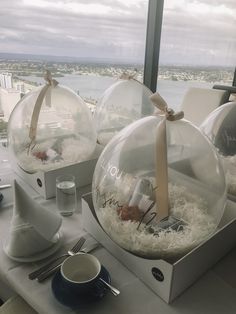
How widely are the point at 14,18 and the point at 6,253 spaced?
1515 mm

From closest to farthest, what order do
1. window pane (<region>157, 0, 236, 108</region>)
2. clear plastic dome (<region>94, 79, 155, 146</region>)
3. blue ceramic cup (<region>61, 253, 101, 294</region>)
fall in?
blue ceramic cup (<region>61, 253, 101, 294</region>)
clear plastic dome (<region>94, 79, 155, 146</region>)
window pane (<region>157, 0, 236, 108</region>)

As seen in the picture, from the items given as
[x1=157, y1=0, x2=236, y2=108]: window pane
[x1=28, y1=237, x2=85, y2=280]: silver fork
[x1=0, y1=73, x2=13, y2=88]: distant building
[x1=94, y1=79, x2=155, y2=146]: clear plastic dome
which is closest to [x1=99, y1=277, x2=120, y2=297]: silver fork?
[x1=28, y1=237, x2=85, y2=280]: silver fork

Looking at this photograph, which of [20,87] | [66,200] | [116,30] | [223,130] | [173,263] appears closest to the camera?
[173,263]

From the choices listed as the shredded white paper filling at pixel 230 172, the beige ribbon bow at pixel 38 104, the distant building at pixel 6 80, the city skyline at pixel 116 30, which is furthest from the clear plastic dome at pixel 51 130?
the city skyline at pixel 116 30

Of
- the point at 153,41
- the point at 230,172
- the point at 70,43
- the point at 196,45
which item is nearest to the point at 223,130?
the point at 230,172

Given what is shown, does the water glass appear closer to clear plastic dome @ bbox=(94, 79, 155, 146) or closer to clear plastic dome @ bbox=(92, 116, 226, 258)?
clear plastic dome @ bbox=(92, 116, 226, 258)

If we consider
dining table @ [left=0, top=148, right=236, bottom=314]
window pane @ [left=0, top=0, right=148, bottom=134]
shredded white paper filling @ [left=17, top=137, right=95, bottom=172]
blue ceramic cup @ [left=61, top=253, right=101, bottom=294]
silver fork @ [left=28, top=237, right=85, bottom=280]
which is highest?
window pane @ [left=0, top=0, right=148, bottom=134]

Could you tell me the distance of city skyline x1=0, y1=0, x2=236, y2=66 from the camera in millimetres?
1718

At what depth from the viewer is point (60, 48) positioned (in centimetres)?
191

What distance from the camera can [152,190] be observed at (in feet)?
2.28

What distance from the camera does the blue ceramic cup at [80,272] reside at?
0.51m

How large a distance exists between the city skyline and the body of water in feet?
0.60

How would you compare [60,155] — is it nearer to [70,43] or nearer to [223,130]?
[223,130]

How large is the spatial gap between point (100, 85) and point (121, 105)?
83 cm
